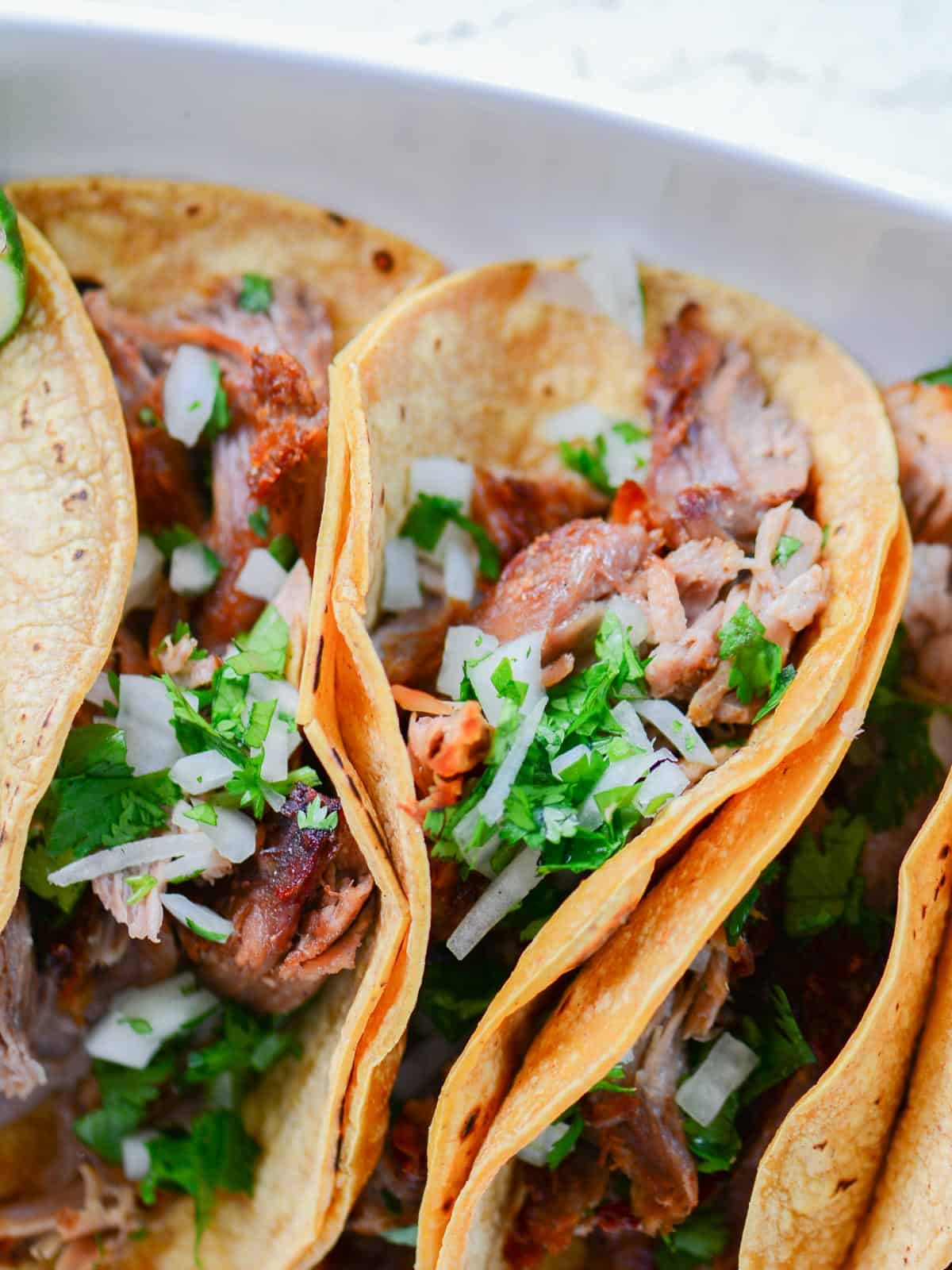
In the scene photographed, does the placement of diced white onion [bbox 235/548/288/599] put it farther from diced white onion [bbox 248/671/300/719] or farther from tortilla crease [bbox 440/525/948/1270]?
tortilla crease [bbox 440/525/948/1270]

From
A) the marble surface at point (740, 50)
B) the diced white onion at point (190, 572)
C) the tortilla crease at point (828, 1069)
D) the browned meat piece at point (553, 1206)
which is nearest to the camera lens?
the tortilla crease at point (828, 1069)

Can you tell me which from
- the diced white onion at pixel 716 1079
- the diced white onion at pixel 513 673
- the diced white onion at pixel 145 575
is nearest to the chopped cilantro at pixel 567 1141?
the diced white onion at pixel 716 1079

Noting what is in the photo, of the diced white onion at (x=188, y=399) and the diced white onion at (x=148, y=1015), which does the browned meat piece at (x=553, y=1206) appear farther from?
the diced white onion at (x=188, y=399)

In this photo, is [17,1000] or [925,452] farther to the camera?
[925,452]

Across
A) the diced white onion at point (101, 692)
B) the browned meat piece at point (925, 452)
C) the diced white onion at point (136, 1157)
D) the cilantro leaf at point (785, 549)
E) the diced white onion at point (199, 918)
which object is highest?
the browned meat piece at point (925, 452)

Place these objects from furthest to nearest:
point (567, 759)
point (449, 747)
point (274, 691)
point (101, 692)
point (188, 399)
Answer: point (188, 399)
point (101, 692)
point (274, 691)
point (567, 759)
point (449, 747)

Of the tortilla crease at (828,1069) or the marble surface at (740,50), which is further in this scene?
the marble surface at (740,50)

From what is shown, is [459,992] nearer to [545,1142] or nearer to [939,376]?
[545,1142]

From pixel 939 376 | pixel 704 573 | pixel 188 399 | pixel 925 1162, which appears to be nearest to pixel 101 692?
pixel 188 399
